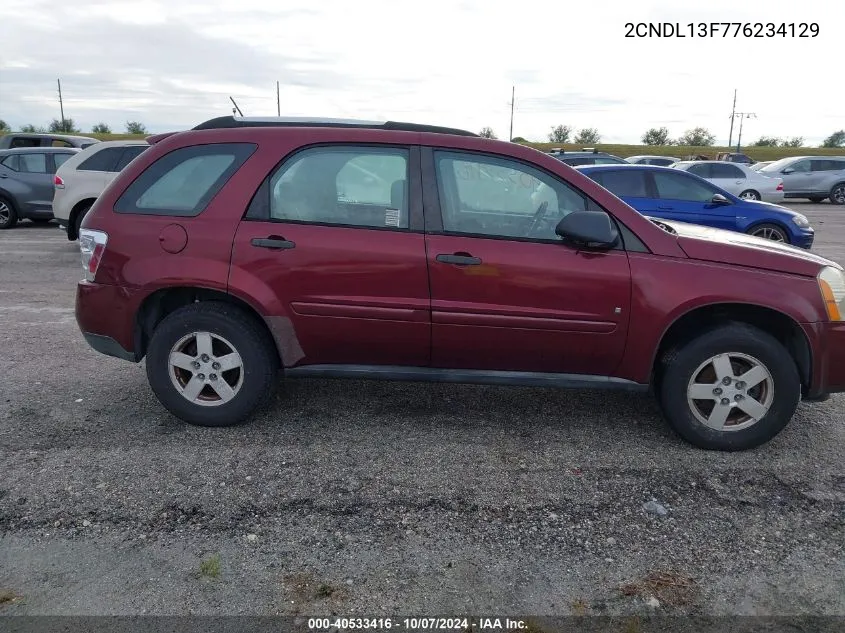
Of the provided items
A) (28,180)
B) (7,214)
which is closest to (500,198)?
(28,180)

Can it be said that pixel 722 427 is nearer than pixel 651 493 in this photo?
No

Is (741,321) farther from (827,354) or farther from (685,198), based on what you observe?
(685,198)

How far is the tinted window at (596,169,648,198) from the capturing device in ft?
32.1

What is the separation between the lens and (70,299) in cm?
753

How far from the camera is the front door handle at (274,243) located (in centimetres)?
381

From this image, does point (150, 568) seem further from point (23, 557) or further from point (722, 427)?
point (722, 427)

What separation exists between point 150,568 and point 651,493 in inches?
89.8

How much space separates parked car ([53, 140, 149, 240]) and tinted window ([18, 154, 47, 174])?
2.89 m

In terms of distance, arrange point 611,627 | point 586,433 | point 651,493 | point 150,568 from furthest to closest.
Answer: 1. point 586,433
2. point 651,493
3. point 150,568
4. point 611,627

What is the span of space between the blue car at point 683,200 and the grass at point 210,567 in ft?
26.2

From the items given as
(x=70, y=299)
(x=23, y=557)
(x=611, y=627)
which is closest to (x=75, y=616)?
(x=23, y=557)

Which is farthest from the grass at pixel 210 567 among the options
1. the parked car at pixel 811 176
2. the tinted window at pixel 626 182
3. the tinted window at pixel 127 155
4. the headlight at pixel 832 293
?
the parked car at pixel 811 176

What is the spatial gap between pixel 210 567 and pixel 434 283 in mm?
1798

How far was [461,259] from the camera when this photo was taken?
3.74 m
